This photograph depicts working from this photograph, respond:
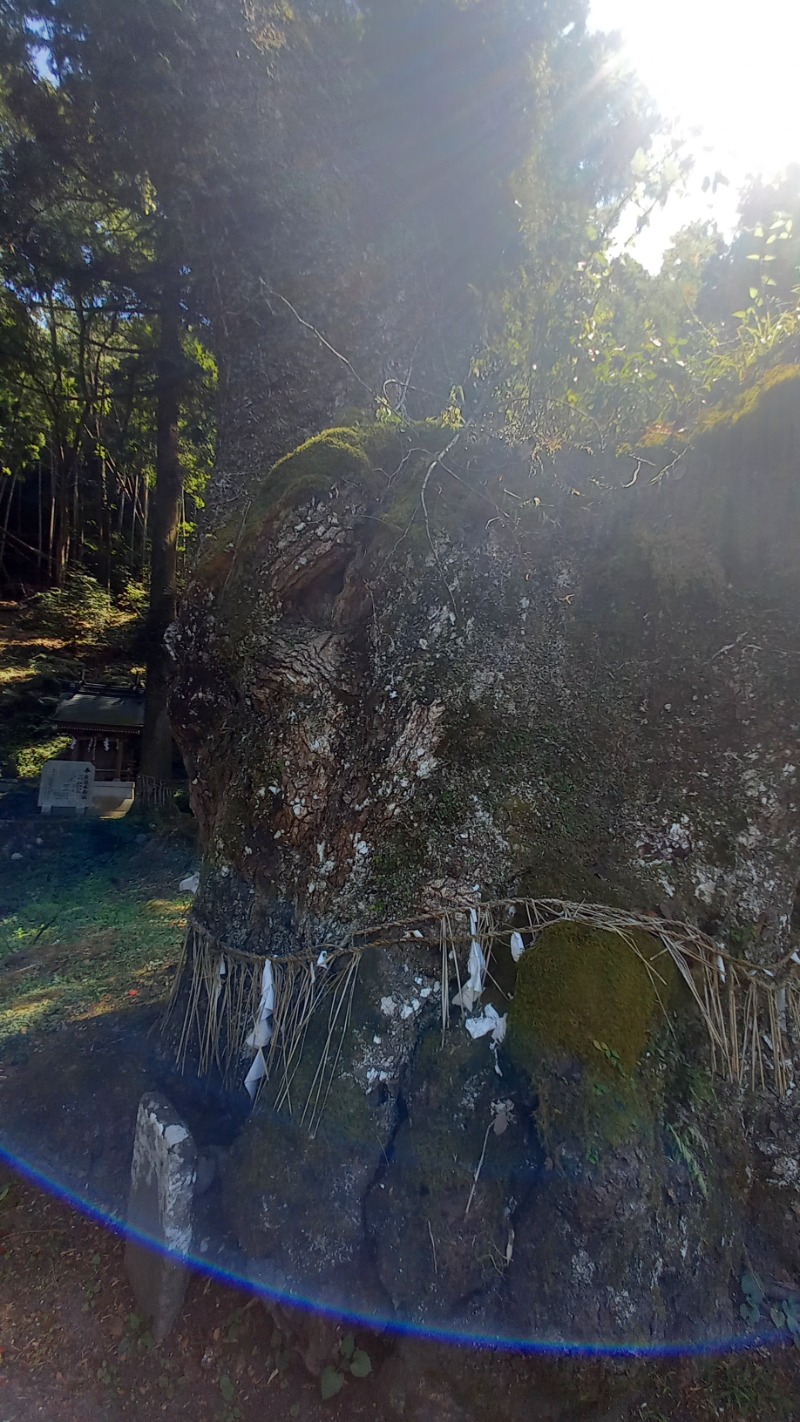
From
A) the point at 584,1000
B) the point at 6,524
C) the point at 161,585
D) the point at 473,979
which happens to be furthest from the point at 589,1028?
the point at 6,524

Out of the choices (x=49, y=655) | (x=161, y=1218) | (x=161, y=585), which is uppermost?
(x=161, y=585)

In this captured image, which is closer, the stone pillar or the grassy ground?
the stone pillar

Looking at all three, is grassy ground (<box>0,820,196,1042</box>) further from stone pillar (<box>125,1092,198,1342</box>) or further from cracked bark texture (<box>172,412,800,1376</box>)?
cracked bark texture (<box>172,412,800,1376</box>)

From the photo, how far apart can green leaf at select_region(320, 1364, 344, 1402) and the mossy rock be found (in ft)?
3.15

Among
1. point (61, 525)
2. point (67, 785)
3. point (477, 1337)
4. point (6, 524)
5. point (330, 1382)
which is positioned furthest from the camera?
point (6, 524)

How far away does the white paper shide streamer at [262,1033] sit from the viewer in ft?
8.46

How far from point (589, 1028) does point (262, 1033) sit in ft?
4.03

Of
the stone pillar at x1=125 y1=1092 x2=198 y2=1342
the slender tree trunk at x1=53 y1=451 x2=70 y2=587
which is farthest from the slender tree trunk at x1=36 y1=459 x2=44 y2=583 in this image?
the stone pillar at x1=125 y1=1092 x2=198 y2=1342

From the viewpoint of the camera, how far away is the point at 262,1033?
2.60 meters

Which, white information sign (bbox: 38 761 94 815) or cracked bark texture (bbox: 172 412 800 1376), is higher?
cracked bark texture (bbox: 172 412 800 1376)

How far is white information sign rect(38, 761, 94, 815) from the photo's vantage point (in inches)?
422

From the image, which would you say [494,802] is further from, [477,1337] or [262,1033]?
[477,1337]

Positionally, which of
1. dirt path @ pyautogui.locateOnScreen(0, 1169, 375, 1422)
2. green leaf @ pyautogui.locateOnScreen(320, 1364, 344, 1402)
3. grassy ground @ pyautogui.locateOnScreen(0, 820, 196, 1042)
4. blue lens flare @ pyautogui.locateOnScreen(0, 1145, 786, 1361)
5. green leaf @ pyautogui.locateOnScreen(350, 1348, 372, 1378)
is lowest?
grassy ground @ pyautogui.locateOnScreen(0, 820, 196, 1042)

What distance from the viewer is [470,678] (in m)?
2.80
